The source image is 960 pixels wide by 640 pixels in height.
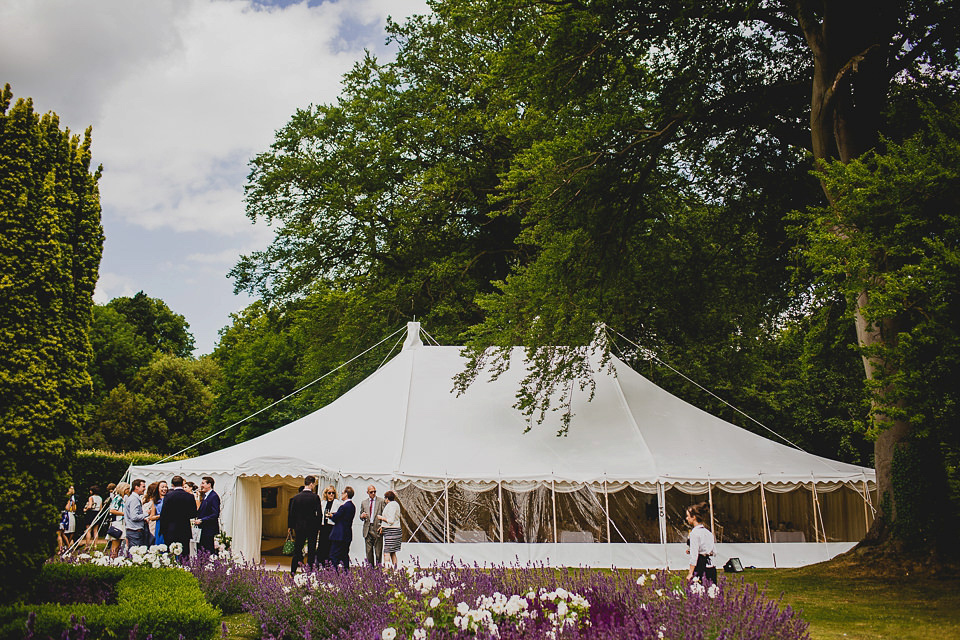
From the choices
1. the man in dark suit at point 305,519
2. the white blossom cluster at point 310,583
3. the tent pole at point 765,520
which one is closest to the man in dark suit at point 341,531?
the man in dark suit at point 305,519

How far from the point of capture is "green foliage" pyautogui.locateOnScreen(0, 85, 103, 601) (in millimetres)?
5211

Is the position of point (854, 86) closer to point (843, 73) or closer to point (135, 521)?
point (843, 73)

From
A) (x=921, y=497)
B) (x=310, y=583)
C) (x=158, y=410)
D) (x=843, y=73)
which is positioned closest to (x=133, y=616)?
(x=310, y=583)

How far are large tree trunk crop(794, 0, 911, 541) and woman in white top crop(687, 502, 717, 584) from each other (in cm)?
546

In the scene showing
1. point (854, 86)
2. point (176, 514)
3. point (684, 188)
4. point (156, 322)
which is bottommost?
point (176, 514)

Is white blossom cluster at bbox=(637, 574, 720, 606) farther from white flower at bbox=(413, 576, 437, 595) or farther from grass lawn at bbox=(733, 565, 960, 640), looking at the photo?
grass lawn at bbox=(733, 565, 960, 640)

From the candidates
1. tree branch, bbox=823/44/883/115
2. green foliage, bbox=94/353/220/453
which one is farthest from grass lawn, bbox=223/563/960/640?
green foliage, bbox=94/353/220/453

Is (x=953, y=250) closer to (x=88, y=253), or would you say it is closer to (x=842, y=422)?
(x=88, y=253)

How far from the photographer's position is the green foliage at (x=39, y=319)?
5.21 m

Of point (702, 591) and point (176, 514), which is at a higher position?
point (176, 514)

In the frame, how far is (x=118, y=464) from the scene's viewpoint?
830 inches

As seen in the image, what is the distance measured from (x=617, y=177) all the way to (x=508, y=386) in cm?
500

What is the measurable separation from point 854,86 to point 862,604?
318 inches

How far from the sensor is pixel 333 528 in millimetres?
10305
